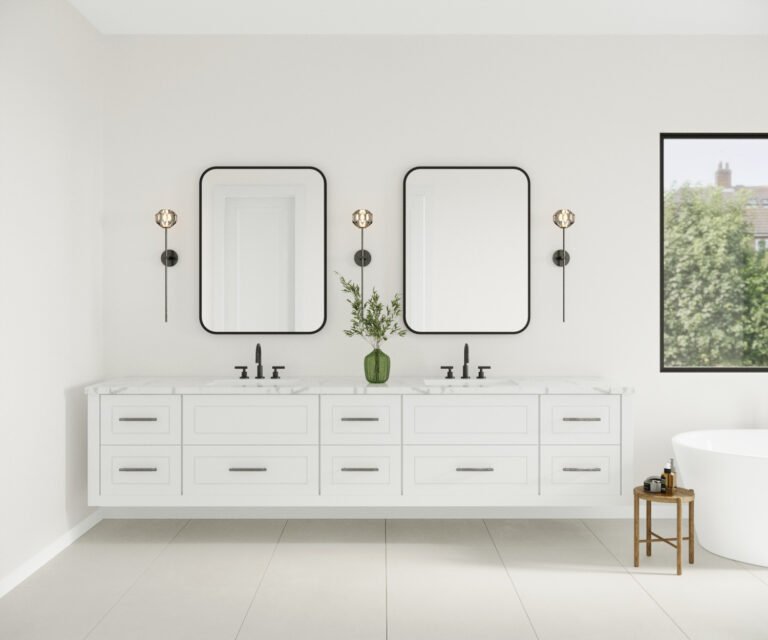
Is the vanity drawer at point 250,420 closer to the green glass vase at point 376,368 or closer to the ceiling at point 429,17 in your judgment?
the green glass vase at point 376,368

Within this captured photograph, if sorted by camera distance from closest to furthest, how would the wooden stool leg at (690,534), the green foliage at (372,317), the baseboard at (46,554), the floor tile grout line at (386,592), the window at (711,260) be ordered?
the floor tile grout line at (386,592) < the baseboard at (46,554) < the wooden stool leg at (690,534) < the green foliage at (372,317) < the window at (711,260)

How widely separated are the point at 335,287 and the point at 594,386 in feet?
4.77

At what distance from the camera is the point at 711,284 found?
13.4ft

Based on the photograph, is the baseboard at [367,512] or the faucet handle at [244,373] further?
the baseboard at [367,512]

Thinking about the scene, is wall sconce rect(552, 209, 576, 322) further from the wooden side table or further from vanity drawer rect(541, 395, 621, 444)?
→ the wooden side table

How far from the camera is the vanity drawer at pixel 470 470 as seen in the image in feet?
11.6

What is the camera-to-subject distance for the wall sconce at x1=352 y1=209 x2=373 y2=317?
3873 millimetres

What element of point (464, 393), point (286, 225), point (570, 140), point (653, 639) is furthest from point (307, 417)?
point (570, 140)

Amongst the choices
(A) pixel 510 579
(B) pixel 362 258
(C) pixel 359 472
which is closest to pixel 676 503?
(A) pixel 510 579

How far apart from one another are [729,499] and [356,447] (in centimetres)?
172

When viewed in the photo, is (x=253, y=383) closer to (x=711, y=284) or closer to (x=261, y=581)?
(x=261, y=581)

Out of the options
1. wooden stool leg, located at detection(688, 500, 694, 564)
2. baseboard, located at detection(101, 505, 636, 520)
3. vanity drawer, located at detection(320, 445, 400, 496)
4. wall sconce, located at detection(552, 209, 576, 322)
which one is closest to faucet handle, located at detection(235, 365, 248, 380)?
vanity drawer, located at detection(320, 445, 400, 496)

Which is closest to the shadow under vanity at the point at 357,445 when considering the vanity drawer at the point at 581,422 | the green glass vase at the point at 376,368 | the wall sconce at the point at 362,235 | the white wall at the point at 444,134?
the vanity drawer at the point at 581,422

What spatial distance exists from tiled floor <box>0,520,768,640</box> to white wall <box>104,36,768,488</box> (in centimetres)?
91
